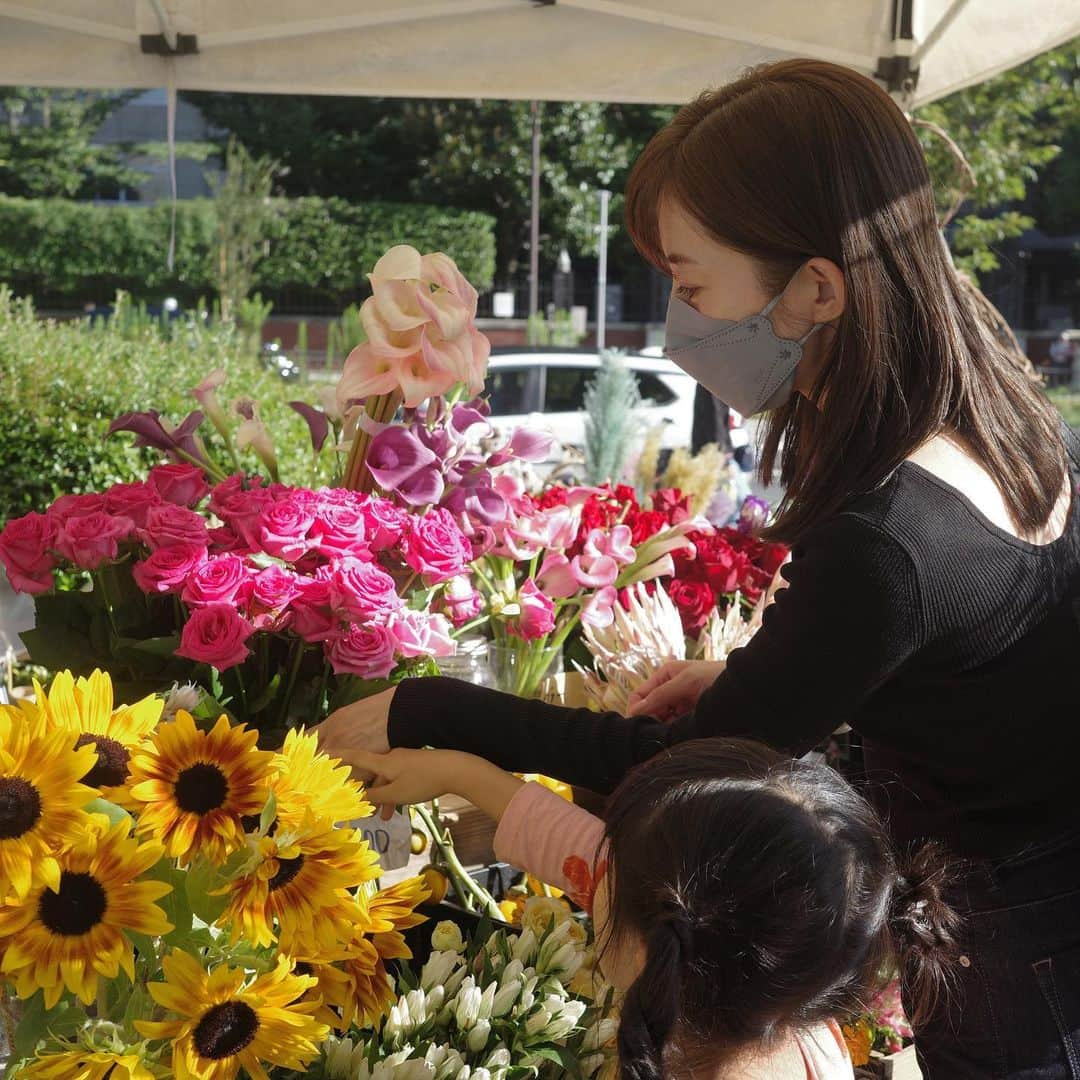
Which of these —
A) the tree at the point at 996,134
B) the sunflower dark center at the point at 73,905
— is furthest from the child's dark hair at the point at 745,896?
the tree at the point at 996,134

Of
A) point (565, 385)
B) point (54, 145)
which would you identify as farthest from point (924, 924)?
point (54, 145)

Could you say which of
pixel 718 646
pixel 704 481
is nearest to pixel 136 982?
pixel 718 646

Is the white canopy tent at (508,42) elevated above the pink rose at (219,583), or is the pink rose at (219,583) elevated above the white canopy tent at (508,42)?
the white canopy tent at (508,42)

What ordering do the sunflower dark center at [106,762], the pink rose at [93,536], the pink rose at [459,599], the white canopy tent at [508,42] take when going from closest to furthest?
1. the sunflower dark center at [106,762]
2. the pink rose at [93,536]
3. the pink rose at [459,599]
4. the white canopy tent at [508,42]

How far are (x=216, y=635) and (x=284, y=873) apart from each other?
443 millimetres

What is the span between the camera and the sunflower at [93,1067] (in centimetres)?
72

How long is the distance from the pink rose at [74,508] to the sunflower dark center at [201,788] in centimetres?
60

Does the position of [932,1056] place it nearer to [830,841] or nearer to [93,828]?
[830,841]

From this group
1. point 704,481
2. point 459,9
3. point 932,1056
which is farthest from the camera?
point 704,481

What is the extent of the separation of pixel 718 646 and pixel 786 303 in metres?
0.71

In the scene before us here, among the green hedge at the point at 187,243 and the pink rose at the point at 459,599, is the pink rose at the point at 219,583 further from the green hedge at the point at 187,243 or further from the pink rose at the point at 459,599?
the green hedge at the point at 187,243

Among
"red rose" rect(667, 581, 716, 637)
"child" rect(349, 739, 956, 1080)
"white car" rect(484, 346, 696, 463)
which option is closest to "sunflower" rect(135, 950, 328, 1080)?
"child" rect(349, 739, 956, 1080)

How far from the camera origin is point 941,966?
1.12 m

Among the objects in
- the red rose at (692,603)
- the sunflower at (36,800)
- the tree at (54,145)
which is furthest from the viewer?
the tree at (54,145)
